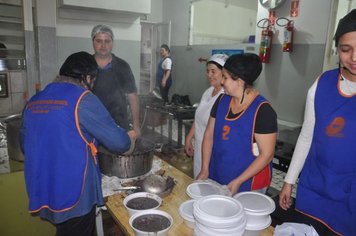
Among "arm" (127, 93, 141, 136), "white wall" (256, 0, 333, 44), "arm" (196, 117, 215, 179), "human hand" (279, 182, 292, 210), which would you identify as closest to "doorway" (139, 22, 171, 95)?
"white wall" (256, 0, 333, 44)

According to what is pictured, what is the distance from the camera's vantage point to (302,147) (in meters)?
1.31

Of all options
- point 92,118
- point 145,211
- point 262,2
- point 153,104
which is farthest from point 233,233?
point 262,2

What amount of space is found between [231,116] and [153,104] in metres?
2.84

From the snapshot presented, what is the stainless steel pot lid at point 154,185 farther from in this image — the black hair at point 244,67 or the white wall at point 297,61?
the white wall at point 297,61

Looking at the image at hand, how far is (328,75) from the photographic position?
122 centimetres

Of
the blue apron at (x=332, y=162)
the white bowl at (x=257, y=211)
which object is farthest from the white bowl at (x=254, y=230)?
the blue apron at (x=332, y=162)

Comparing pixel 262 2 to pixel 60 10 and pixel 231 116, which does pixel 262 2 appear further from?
pixel 231 116

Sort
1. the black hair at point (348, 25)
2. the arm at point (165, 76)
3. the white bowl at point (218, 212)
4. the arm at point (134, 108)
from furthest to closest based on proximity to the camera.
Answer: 1. the arm at point (165, 76)
2. the arm at point (134, 108)
3. the black hair at point (348, 25)
4. the white bowl at point (218, 212)

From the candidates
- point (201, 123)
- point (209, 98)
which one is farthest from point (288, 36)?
point (201, 123)

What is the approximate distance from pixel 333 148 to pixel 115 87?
1.62m

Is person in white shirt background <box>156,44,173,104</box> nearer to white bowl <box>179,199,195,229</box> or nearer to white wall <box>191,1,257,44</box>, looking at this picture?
white wall <box>191,1,257,44</box>

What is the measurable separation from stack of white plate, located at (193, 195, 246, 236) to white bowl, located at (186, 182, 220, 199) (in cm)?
24

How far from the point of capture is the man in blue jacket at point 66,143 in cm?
116

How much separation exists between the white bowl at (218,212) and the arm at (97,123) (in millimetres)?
520
